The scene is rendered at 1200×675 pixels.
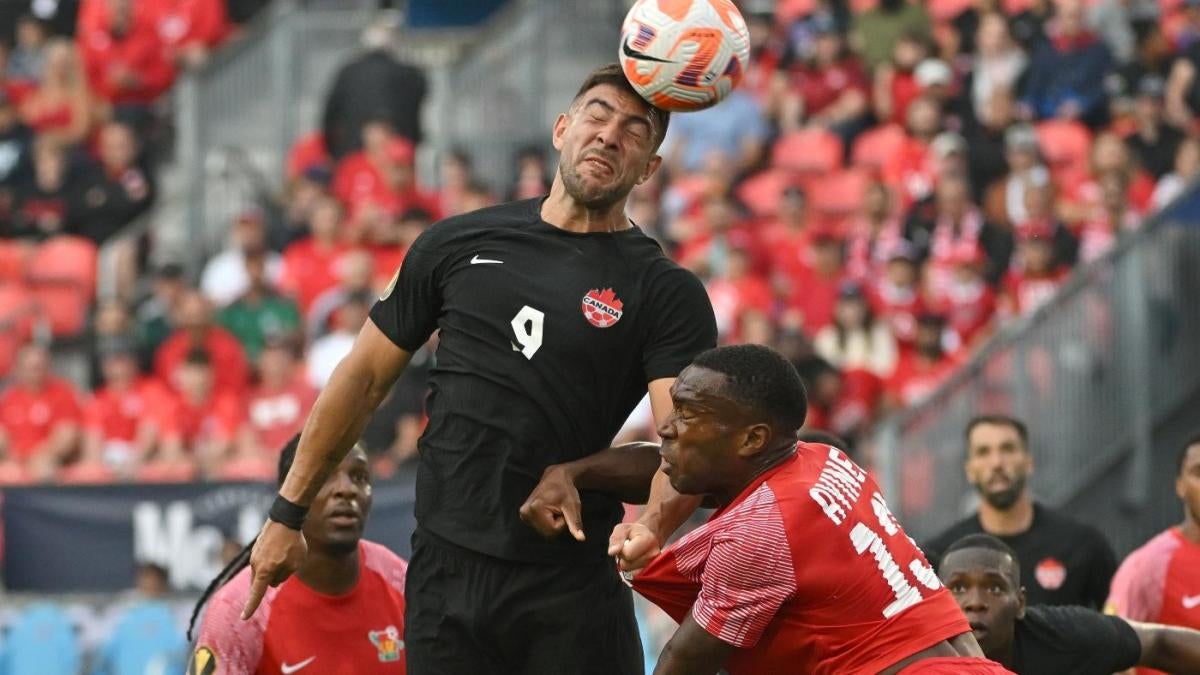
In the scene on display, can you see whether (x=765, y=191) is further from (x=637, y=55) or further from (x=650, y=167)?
(x=637, y=55)

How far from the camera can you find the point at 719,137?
17547mm

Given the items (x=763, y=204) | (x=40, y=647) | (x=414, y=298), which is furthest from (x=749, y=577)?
(x=763, y=204)

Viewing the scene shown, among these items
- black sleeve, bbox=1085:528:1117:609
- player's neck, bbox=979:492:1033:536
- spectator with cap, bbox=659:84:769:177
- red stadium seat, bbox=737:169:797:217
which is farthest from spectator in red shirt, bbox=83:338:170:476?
black sleeve, bbox=1085:528:1117:609

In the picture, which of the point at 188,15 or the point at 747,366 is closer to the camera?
the point at 747,366

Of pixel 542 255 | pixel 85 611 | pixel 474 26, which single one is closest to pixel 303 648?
pixel 542 255

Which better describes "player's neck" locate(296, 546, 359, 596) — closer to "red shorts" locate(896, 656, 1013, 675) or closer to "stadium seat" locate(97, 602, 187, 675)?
"red shorts" locate(896, 656, 1013, 675)

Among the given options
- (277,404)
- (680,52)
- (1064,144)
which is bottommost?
(277,404)

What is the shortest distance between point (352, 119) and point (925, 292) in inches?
207

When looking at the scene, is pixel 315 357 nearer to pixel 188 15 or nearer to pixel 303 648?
pixel 188 15

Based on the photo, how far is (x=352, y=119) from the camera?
1789cm

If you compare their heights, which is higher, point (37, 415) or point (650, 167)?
point (650, 167)

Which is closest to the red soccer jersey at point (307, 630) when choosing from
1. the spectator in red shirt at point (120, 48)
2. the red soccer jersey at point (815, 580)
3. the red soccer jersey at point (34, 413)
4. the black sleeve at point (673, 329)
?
the black sleeve at point (673, 329)

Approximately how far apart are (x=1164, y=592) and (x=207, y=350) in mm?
8327

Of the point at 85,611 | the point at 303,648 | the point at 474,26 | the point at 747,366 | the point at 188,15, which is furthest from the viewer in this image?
the point at 474,26
